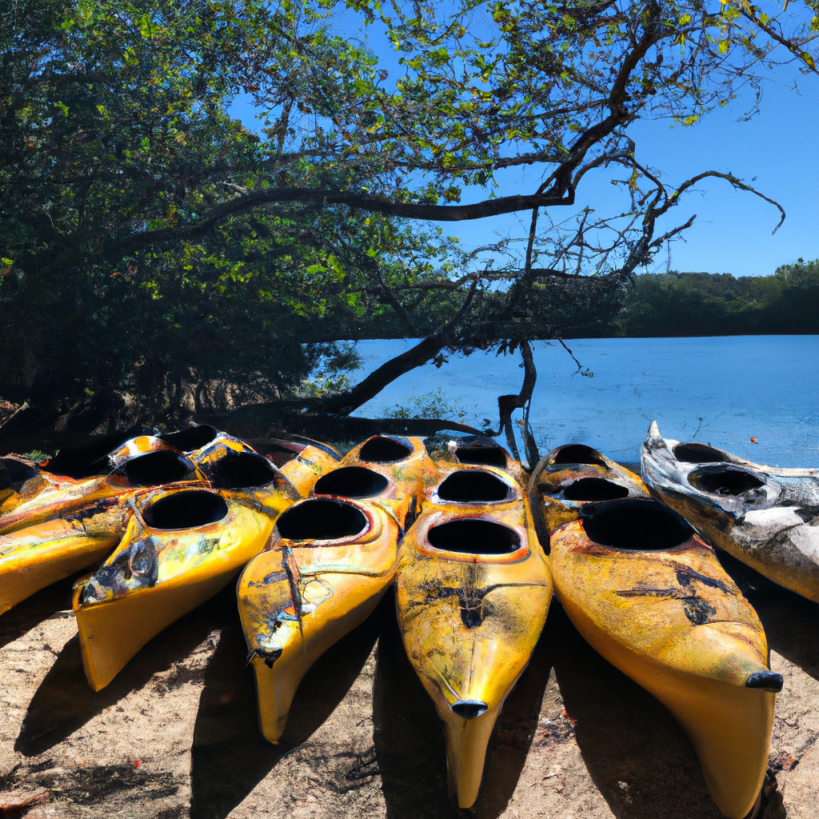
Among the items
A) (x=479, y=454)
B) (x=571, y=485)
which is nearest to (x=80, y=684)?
(x=571, y=485)

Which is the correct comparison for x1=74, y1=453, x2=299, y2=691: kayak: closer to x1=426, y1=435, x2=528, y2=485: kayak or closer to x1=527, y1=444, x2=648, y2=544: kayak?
x1=426, y1=435, x2=528, y2=485: kayak

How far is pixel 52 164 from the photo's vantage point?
490 cm

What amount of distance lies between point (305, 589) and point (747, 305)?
7.33 m

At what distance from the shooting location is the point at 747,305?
7316mm

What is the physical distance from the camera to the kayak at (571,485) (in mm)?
2855

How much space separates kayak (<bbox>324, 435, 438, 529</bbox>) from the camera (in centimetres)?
310

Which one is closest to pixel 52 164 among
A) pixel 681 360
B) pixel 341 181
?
pixel 341 181

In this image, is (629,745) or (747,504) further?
(747,504)

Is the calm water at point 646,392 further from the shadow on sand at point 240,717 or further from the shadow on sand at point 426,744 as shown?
the shadow on sand at point 426,744

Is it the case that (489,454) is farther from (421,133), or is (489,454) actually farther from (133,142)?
(133,142)

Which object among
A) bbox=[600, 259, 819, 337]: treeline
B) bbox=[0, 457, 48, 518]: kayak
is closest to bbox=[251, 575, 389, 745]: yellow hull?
bbox=[0, 457, 48, 518]: kayak

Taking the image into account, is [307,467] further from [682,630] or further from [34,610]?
[682,630]

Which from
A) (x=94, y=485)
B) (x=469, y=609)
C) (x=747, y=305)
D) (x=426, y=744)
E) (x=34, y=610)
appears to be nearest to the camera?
(x=426, y=744)

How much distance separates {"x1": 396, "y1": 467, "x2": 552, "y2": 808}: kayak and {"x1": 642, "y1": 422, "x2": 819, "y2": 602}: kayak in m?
1.07
